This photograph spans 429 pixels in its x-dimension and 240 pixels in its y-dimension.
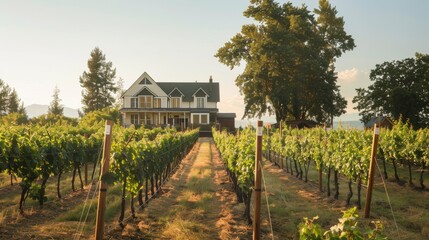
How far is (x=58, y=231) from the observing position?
764 centimetres

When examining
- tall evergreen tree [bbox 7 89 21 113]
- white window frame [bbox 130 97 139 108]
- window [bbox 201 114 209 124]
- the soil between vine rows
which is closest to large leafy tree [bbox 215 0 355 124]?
window [bbox 201 114 209 124]

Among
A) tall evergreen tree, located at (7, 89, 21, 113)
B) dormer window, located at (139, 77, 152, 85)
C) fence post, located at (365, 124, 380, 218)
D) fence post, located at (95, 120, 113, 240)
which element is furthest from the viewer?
tall evergreen tree, located at (7, 89, 21, 113)

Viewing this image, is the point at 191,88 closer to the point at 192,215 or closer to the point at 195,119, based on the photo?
the point at 195,119

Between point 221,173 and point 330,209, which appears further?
point 221,173

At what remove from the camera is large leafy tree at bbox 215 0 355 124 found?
139 ft

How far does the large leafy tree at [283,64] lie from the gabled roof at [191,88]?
587 inches

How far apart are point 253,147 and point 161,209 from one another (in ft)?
10.5

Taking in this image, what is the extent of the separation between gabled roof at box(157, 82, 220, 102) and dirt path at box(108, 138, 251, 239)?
4599 centimetres

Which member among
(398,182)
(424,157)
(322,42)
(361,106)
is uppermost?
(322,42)

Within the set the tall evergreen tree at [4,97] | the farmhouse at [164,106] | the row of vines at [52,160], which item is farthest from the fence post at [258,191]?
the tall evergreen tree at [4,97]

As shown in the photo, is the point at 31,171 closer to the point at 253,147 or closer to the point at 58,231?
the point at 58,231

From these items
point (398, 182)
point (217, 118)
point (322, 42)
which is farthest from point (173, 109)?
point (398, 182)

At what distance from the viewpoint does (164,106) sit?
5925 centimetres

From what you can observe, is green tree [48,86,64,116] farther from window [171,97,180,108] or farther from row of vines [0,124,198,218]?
row of vines [0,124,198,218]
